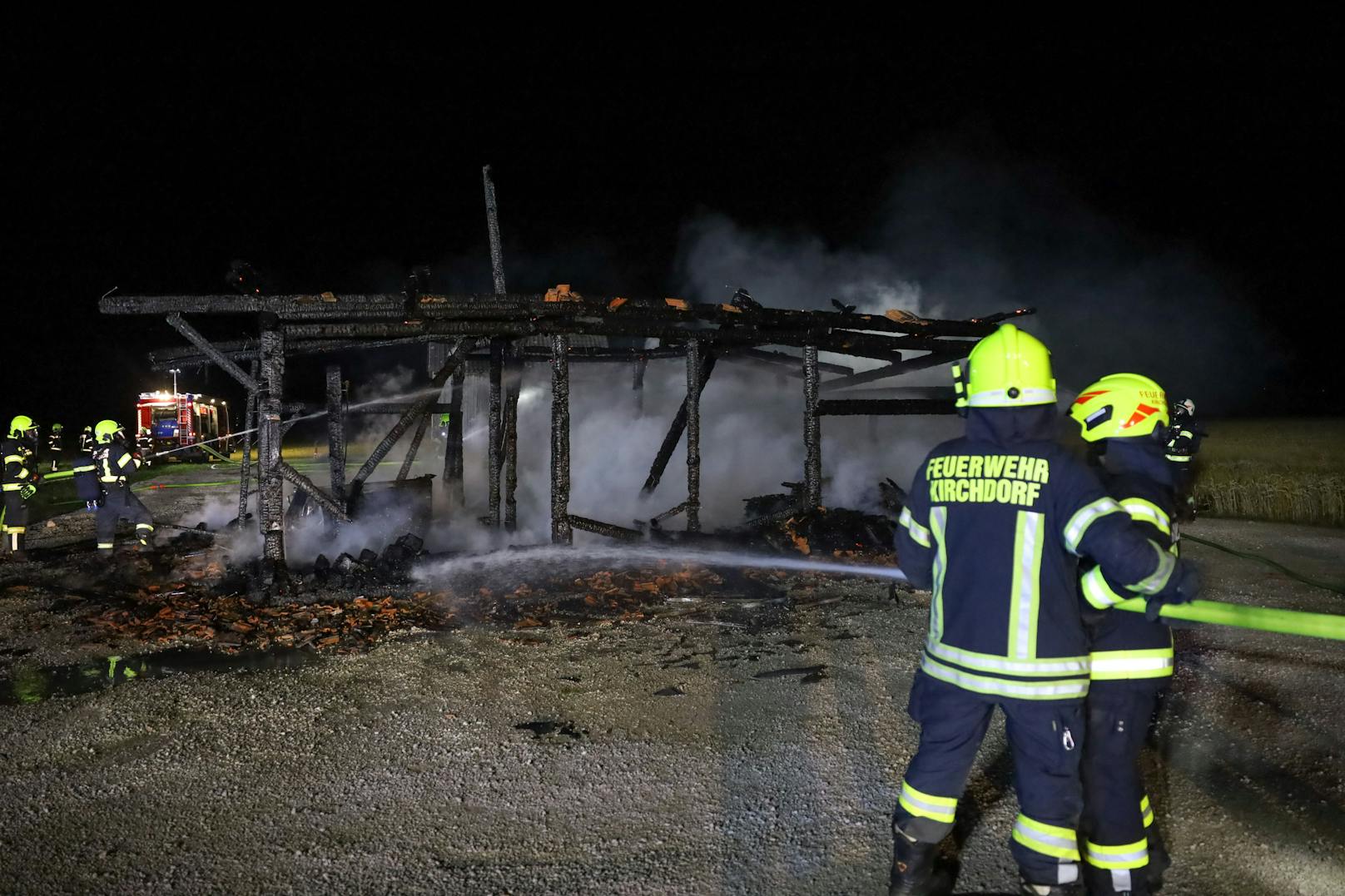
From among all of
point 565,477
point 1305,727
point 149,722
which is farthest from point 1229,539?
point 149,722

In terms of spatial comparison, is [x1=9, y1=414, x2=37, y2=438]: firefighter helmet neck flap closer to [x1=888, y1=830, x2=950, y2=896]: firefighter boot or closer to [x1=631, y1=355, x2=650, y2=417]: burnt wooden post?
[x1=631, y1=355, x2=650, y2=417]: burnt wooden post

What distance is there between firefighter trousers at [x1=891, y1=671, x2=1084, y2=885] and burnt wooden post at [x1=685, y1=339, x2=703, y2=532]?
27.1 ft

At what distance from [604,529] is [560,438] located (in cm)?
150

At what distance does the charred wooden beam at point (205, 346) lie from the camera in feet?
26.2

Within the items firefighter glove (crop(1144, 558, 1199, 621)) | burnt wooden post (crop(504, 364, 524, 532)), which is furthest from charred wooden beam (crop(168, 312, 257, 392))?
firefighter glove (crop(1144, 558, 1199, 621))

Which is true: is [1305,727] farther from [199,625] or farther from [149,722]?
[199,625]

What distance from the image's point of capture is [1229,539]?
1163cm

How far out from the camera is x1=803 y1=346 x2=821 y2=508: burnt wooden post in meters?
11.0

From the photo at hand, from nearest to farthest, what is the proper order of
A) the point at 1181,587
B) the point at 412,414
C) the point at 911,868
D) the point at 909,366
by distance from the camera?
the point at 1181,587 → the point at 911,868 → the point at 412,414 → the point at 909,366

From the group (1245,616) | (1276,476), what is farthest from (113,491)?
(1276,476)

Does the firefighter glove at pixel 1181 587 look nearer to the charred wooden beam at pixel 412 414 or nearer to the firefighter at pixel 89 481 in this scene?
the charred wooden beam at pixel 412 414

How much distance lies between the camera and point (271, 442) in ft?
27.1

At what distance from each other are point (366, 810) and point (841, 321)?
8.74m

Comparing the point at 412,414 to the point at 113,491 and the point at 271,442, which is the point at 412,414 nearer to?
the point at 271,442
